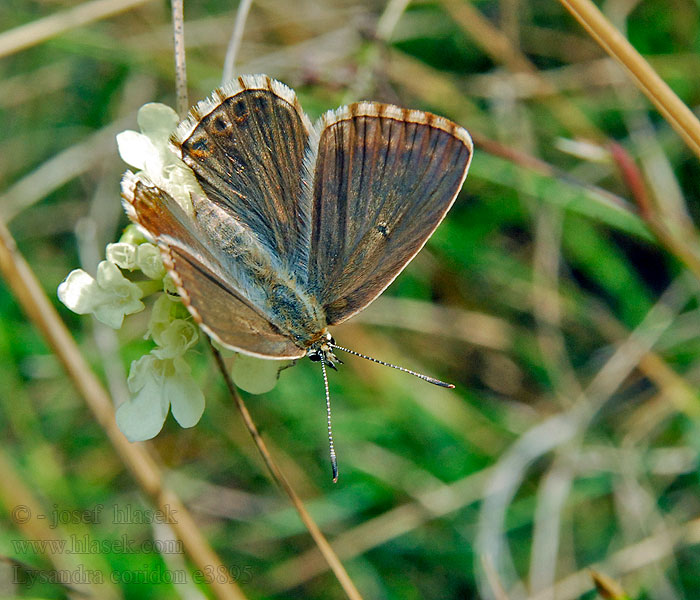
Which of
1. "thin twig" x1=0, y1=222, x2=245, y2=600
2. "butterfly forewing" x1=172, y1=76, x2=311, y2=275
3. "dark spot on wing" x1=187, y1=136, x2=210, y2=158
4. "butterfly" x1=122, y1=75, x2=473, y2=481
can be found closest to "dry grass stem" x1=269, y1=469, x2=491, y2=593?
"thin twig" x1=0, y1=222, x2=245, y2=600

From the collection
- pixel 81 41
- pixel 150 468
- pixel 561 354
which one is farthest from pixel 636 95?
pixel 150 468

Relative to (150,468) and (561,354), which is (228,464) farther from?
(561,354)

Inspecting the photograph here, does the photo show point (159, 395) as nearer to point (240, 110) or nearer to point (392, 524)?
point (240, 110)
